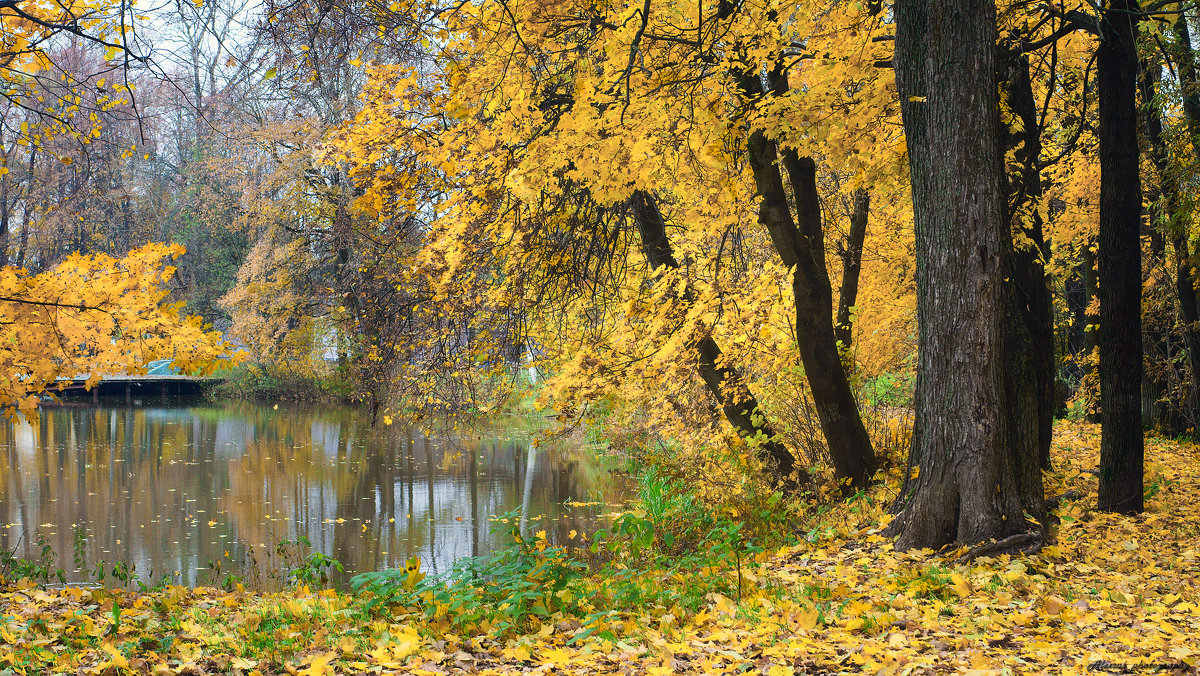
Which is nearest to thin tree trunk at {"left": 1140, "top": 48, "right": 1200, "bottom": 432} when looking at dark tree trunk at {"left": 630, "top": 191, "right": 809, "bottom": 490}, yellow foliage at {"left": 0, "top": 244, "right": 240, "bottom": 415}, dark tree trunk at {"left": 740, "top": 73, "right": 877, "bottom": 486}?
dark tree trunk at {"left": 740, "top": 73, "right": 877, "bottom": 486}

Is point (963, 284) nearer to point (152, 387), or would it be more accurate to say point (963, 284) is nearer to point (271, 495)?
point (271, 495)

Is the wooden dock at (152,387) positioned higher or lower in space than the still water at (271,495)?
higher

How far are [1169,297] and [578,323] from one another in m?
8.19

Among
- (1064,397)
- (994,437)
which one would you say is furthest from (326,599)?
(1064,397)

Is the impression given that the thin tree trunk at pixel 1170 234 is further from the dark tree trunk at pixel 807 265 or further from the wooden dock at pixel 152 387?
the wooden dock at pixel 152 387

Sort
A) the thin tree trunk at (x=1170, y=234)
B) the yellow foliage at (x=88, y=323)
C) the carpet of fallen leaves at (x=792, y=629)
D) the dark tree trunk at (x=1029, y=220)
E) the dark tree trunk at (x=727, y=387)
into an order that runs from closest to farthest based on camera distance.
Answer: the carpet of fallen leaves at (x=792, y=629), the yellow foliage at (x=88, y=323), the dark tree trunk at (x=1029, y=220), the dark tree trunk at (x=727, y=387), the thin tree trunk at (x=1170, y=234)

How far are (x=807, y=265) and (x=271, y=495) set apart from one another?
9.22m

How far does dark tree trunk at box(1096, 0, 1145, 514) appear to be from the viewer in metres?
6.26

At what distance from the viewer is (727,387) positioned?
28.7ft

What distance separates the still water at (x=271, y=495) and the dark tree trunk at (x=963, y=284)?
5110mm

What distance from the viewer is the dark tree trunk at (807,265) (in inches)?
305

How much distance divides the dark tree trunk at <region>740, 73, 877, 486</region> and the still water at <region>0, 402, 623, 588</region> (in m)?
3.33

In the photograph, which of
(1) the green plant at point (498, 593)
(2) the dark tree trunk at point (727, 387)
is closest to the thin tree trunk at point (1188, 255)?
(2) the dark tree trunk at point (727, 387)

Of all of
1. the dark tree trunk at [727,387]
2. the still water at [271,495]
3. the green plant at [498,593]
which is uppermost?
the dark tree trunk at [727,387]
